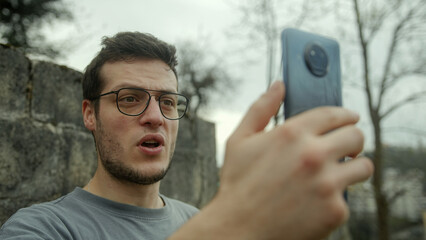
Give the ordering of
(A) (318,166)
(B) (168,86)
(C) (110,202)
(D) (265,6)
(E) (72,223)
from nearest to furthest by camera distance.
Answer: (A) (318,166) < (E) (72,223) < (C) (110,202) < (B) (168,86) < (D) (265,6)

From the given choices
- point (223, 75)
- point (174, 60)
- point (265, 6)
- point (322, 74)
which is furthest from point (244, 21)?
point (322, 74)

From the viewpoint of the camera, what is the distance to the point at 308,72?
83 cm

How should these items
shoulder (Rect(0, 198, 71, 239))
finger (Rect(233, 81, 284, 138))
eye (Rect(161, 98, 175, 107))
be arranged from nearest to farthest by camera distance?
1. finger (Rect(233, 81, 284, 138))
2. shoulder (Rect(0, 198, 71, 239))
3. eye (Rect(161, 98, 175, 107))

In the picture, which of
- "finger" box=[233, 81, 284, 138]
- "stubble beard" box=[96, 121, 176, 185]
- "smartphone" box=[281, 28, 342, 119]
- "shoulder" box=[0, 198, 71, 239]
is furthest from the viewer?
"stubble beard" box=[96, 121, 176, 185]

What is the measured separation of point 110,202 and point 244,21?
7184mm

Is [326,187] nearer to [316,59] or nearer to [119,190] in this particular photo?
[316,59]

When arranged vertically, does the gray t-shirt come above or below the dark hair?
below

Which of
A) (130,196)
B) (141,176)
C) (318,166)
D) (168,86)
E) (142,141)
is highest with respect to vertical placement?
(318,166)

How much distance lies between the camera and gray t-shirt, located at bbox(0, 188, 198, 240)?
50.4 inches

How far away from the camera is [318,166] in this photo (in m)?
0.58

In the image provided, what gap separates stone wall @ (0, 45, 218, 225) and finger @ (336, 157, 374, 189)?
1716mm

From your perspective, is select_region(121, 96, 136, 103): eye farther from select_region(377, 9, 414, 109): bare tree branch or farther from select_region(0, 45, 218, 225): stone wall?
select_region(377, 9, 414, 109): bare tree branch

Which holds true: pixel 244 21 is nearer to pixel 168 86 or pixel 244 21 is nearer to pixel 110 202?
pixel 168 86

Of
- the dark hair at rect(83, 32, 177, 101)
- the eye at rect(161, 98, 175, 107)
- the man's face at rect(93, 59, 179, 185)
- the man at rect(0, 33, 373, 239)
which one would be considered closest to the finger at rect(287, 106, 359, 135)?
the man at rect(0, 33, 373, 239)
